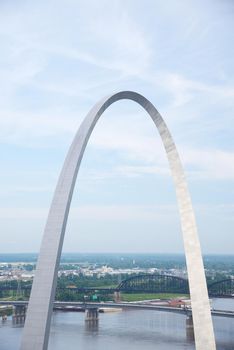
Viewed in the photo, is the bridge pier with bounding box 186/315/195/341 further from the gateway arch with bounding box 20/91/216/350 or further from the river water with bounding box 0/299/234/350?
the gateway arch with bounding box 20/91/216/350

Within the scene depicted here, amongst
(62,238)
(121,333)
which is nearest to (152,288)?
(121,333)

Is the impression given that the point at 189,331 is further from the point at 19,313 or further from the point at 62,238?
the point at 62,238

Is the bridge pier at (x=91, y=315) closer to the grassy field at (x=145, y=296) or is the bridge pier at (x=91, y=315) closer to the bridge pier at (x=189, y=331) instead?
the bridge pier at (x=189, y=331)

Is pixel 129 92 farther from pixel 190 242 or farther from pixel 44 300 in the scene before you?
pixel 44 300

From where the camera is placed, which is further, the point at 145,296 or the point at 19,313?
the point at 145,296

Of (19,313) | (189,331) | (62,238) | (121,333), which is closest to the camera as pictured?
(62,238)
